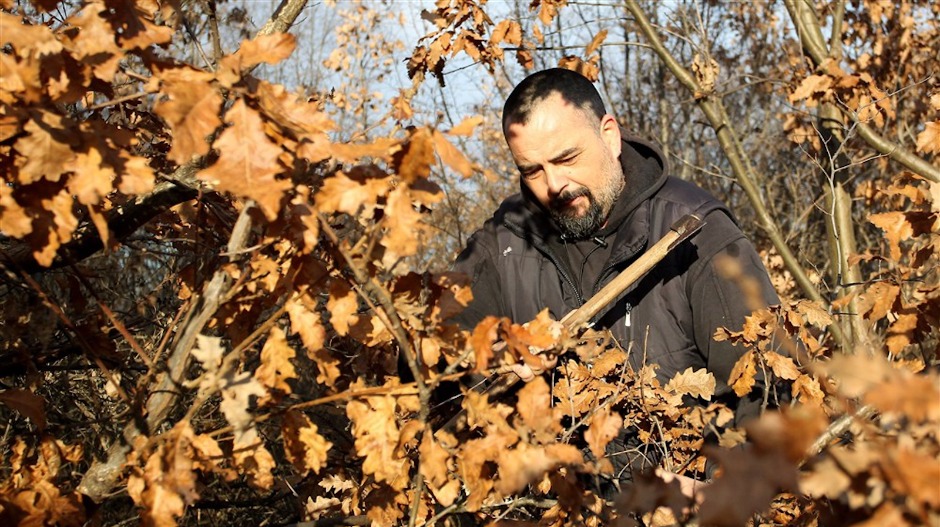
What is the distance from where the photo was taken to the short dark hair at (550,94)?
11.4ft

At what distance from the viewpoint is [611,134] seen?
3709mm

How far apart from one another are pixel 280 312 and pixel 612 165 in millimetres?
2119

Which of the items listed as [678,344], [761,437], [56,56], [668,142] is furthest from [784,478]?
[668,142]

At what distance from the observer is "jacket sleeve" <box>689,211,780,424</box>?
3074 mm

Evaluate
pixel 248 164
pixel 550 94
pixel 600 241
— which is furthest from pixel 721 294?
pixel 248 164

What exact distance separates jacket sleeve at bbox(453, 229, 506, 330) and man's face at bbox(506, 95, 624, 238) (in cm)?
31

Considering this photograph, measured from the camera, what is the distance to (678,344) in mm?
3250

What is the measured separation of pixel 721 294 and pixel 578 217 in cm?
69

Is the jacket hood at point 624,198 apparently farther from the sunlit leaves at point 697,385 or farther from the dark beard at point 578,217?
the sunlit leaves at point 697,385

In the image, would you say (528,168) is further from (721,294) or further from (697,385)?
(697,385)

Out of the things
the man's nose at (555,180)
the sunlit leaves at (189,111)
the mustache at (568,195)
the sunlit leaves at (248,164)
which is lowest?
the mustache at (568,195)

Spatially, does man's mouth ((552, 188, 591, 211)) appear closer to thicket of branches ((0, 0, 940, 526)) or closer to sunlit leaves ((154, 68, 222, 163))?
thicket of branches ((0, 0, 940, 526))

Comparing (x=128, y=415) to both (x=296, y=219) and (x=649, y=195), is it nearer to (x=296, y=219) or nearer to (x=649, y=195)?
(x=296, y=219)

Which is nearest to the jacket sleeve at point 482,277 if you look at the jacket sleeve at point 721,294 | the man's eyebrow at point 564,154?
the man's eyebrow at point 564,154
